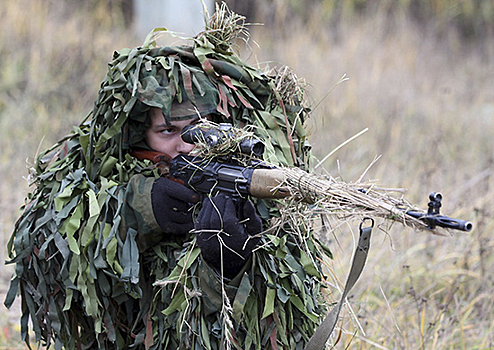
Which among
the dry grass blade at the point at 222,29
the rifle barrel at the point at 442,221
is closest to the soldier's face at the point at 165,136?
the dry grass blade at the point at 222,29

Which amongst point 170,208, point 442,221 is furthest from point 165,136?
point 442,221

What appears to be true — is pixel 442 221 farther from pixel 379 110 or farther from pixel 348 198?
pixel 379 110

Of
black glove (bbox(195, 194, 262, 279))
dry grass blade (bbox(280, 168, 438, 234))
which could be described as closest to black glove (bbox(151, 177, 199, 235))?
black glove (bbox(195, 194, 262, 279))

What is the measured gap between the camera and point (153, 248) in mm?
2098

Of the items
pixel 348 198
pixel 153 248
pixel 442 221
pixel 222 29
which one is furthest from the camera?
pixel 222 29

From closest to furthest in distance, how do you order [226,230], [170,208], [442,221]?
[442,221]
[226,230]
[170,208]

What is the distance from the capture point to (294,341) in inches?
78.4

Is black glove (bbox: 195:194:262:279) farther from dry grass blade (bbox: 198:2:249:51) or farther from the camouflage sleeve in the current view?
dry grass blade (bbox: 198:2:249:51)

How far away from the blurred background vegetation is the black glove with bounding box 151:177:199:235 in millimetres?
844

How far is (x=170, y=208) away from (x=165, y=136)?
1.05 feet

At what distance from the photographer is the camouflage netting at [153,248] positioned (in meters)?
1.92

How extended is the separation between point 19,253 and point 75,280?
0.89ft

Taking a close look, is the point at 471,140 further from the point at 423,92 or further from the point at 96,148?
the point at 96,148

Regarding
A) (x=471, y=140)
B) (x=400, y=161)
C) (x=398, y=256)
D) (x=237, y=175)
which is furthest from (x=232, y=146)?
(x=471, y=140)
